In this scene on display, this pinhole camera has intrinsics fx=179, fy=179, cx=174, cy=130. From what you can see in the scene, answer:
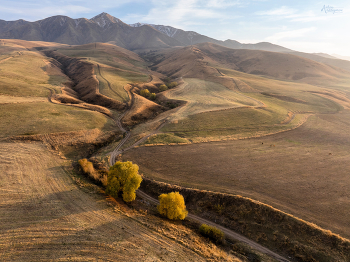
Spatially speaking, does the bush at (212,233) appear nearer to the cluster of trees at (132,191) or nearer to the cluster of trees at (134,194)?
the cluster of trees at (134,194)

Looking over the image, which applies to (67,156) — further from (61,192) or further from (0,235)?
(0,235)

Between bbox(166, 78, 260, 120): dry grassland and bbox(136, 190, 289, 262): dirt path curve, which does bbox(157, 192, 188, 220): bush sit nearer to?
bbox(136, 190, 289, 262): dirt path curve

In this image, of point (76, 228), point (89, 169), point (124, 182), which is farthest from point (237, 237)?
point (89, 169)

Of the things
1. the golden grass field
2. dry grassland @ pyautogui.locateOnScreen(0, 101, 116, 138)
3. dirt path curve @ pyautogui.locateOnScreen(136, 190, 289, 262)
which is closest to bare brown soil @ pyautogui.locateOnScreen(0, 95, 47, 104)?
the golden grass field

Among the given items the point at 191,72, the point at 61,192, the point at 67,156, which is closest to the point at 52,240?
the point at 61,192

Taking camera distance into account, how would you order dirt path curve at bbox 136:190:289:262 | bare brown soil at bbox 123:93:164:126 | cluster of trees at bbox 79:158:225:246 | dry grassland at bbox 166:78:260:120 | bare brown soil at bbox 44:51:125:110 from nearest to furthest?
dirt path curve at bbox 136:190:289:262
cluster of trees at bbox 79:158:225:246
bare brown soil at bbox 123:93:164:126
dry grassland at bbox 166:78:260:120
bare brown soil at bbox 44:51:125:110

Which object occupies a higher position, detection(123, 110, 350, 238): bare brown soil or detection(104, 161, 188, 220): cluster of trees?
detection(123, 110, 350, 238): bare brown soil
